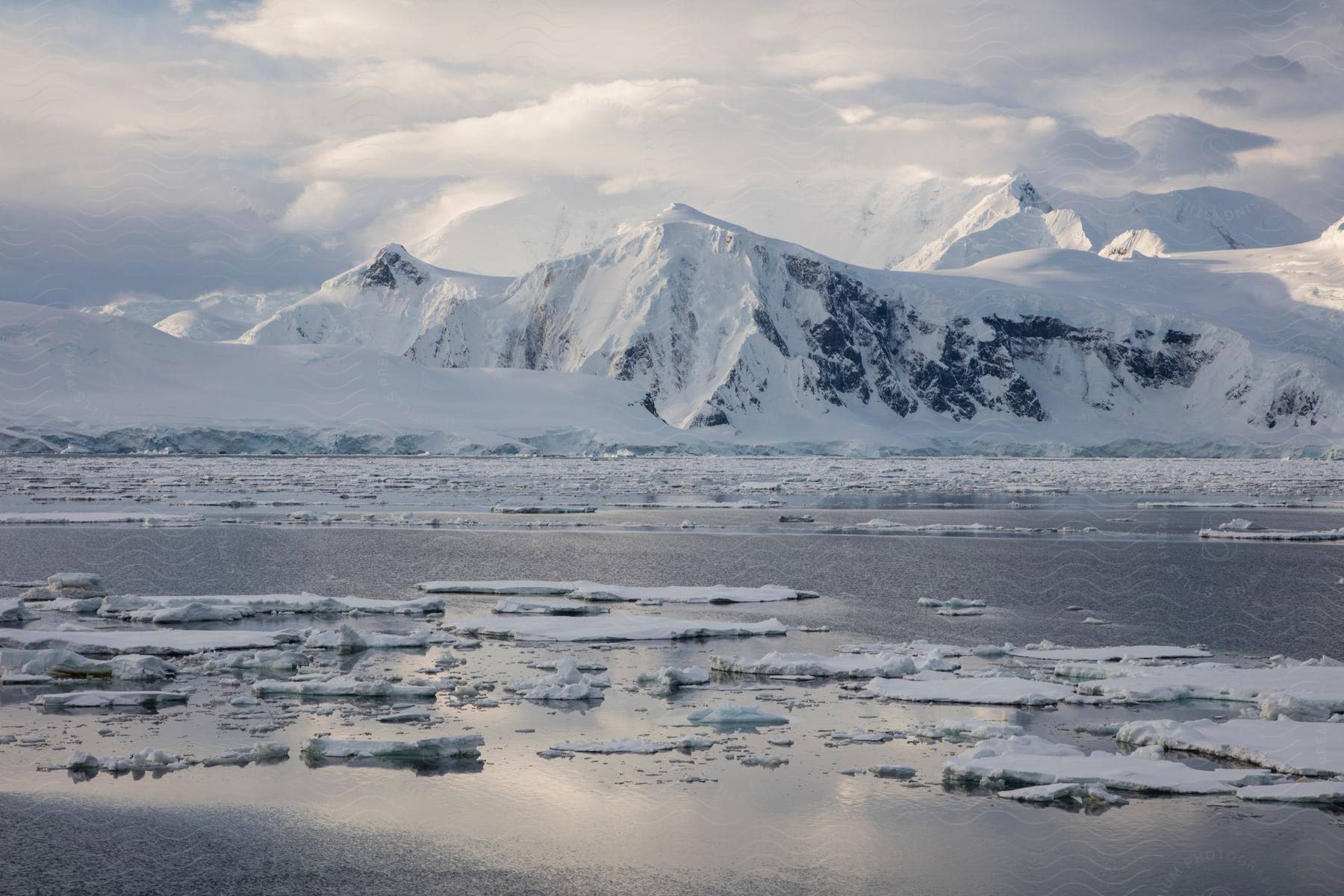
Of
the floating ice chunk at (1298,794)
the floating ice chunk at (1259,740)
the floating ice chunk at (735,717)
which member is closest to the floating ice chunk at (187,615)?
the floating ice chunk at (735,717)

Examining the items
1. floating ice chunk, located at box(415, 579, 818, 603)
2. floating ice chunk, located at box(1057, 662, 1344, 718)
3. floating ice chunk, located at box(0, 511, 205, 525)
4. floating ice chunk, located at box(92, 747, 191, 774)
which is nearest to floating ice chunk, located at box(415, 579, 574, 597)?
floating ice chunk, located at box(415, 579, 818, 603)

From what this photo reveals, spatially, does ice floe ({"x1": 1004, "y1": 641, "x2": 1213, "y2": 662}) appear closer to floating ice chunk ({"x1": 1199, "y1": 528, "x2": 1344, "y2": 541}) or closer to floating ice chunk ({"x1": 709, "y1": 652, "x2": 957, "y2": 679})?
floating ice chunk ({"x1": 709, "y1": 652, "x2": 957, "y2": 679})

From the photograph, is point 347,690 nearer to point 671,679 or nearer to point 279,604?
point 671,679

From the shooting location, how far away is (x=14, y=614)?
70.3 ft

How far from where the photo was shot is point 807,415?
579 ft

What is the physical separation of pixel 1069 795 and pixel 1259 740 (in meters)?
3.15

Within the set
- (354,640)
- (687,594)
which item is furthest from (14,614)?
(687,594)

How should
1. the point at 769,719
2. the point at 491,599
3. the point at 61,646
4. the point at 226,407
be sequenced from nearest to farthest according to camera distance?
the point at 769,719 → the point at 61,646 → the point at 491,599 → the point at 226,407

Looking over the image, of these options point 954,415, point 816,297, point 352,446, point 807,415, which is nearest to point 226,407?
point 352,446

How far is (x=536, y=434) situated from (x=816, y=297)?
3259 inches

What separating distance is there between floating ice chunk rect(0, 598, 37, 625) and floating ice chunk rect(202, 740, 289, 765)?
10.1 metres

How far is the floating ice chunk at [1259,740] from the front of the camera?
13.2 metres

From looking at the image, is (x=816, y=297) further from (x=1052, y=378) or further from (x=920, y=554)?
(x=920, y=554)

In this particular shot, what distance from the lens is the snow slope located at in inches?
4087
